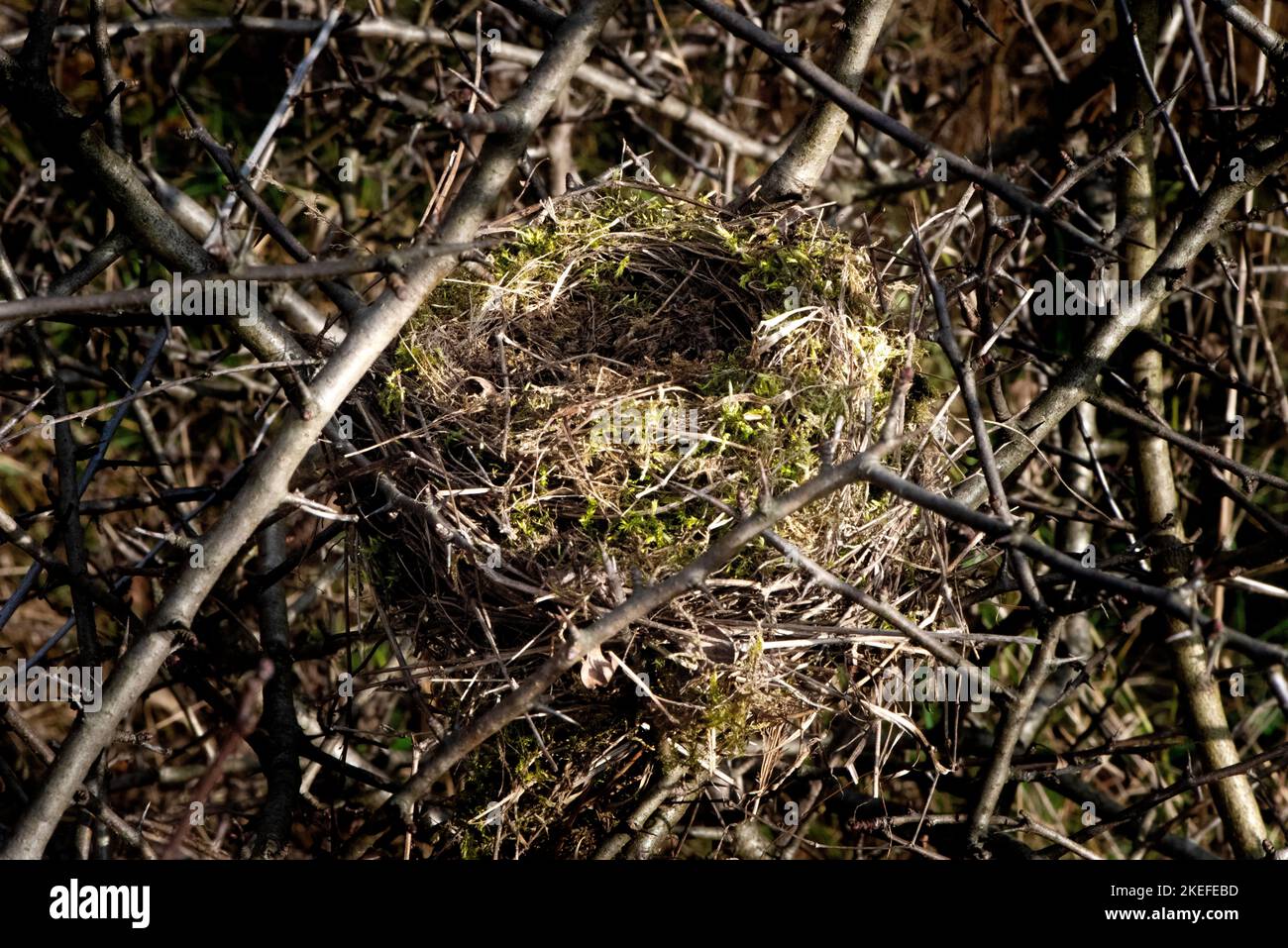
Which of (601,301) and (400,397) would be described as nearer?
(400,397)

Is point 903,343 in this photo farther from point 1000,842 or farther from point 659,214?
point 1000,842

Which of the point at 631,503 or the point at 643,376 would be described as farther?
the point at 643,376

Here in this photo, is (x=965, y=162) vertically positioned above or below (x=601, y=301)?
below

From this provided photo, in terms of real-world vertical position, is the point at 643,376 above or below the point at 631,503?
above

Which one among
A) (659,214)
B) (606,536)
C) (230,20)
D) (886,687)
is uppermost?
(230,20)

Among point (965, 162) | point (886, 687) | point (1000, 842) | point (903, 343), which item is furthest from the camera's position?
point (1000, 842)

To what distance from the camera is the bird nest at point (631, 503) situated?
2.18 metres

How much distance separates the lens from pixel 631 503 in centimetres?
223

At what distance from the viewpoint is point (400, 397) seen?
7.77ft

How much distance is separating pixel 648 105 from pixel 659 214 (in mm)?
1133

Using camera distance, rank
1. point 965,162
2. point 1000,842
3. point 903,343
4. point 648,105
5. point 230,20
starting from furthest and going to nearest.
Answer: point 648,105 < point 230,20 < point 1000,842 < point 903,343 < point 965,162

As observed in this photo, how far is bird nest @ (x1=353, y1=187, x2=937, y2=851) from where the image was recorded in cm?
218

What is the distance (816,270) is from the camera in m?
2.53
